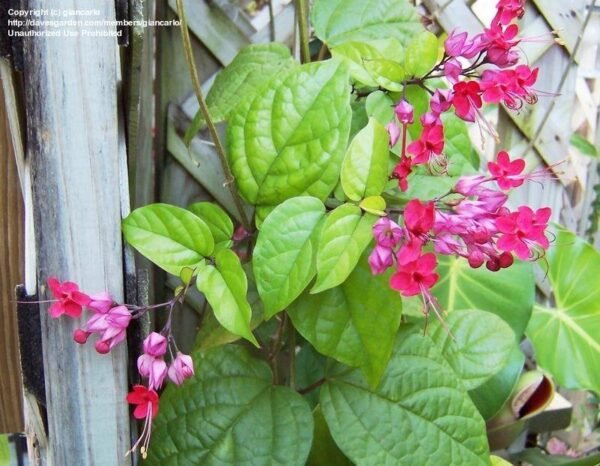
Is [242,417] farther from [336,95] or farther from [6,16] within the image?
[6,16]

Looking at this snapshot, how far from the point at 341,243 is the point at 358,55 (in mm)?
258

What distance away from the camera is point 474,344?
3.16 feet

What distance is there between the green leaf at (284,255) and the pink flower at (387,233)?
0.07m

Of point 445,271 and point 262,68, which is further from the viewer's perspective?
point 445,271

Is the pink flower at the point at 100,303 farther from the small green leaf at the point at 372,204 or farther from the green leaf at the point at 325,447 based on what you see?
the green leaf at the point at 325,447

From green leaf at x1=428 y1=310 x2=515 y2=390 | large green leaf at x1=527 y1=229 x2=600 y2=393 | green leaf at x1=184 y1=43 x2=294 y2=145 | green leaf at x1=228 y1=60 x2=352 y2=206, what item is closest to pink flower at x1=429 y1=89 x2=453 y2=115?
green leaf at x1=228 y1=60 x2=352 y2=206

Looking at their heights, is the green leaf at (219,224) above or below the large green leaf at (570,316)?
above

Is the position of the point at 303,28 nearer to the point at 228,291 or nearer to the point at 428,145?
the point at 428,145

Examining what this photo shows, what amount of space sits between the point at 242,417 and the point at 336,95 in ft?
1.30

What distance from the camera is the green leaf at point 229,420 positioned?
82cm

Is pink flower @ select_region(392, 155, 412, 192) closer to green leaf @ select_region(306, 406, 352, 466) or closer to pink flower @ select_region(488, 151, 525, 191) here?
pink flower @ select_region(488, 151, 525, 191)

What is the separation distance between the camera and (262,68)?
0.91m

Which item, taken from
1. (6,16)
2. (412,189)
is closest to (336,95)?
(412,189)

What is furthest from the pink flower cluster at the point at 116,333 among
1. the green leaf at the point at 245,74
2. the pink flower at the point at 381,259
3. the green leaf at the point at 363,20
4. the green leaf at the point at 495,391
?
the green leaf at the point at 495,391
